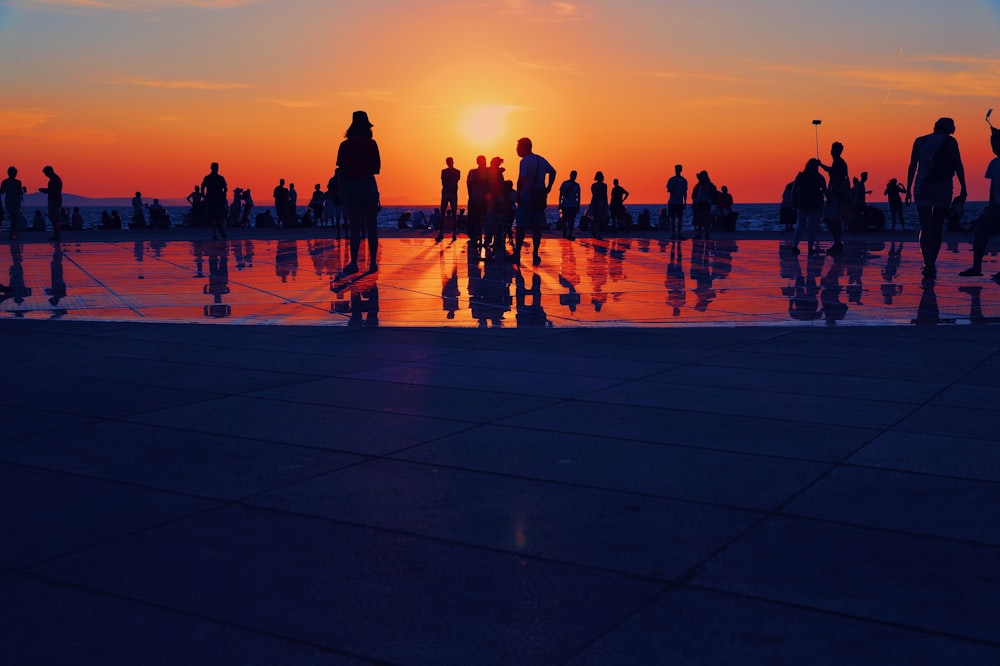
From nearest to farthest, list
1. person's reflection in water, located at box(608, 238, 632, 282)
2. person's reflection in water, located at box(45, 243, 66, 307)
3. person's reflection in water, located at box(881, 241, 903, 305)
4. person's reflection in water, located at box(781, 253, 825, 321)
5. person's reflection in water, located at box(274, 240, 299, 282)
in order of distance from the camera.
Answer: person's reflection in water, located at box(781, 253, 825, 321), person's reflection in water, located at box(45, 243, 66, 307), person's reflection in water, located at box(881, 241, 903, 305), person's reflection in water, located at box(608, 238, 632, 282), person's reflection in water, located at box(274, 240, 299, 282)

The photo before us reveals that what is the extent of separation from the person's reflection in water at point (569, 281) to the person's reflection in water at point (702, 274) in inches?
51.4

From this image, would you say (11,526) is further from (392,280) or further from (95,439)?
(392,280)

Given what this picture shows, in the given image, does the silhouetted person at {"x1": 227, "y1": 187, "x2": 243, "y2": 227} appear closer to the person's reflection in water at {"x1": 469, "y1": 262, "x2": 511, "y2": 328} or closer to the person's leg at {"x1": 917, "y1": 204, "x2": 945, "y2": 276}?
the person's reflection in water at {"x1": 469, "y1": 262, "x2": 511, "y2": 328}

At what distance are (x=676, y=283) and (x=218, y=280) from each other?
605 centimetres

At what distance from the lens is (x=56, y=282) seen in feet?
50.4

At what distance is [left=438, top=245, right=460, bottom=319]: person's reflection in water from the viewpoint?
1163cm

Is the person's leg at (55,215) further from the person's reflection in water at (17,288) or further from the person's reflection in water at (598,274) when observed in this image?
the person's reflection in water at (598,274)

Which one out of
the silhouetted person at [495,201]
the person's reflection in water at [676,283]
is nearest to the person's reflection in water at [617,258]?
the person's reflection in water at [676,283]

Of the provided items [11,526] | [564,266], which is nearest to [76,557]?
[11,526]

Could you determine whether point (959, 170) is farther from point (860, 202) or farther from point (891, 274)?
point (860, 202)

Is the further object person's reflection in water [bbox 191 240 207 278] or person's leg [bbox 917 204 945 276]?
person's reflection in water [bbox 191 240 207 278]

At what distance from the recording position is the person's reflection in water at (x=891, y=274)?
13.2m

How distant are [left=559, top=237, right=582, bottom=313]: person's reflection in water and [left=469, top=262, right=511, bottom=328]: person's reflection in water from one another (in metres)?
0.63

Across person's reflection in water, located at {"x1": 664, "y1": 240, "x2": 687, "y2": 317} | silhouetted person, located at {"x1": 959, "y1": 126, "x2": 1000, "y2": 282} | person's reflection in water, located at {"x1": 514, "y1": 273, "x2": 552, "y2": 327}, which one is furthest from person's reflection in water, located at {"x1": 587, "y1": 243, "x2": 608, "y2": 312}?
silhouetted person, located at {"x1": 959, "y1": 126, "x2": 1000, "y2": 282}
